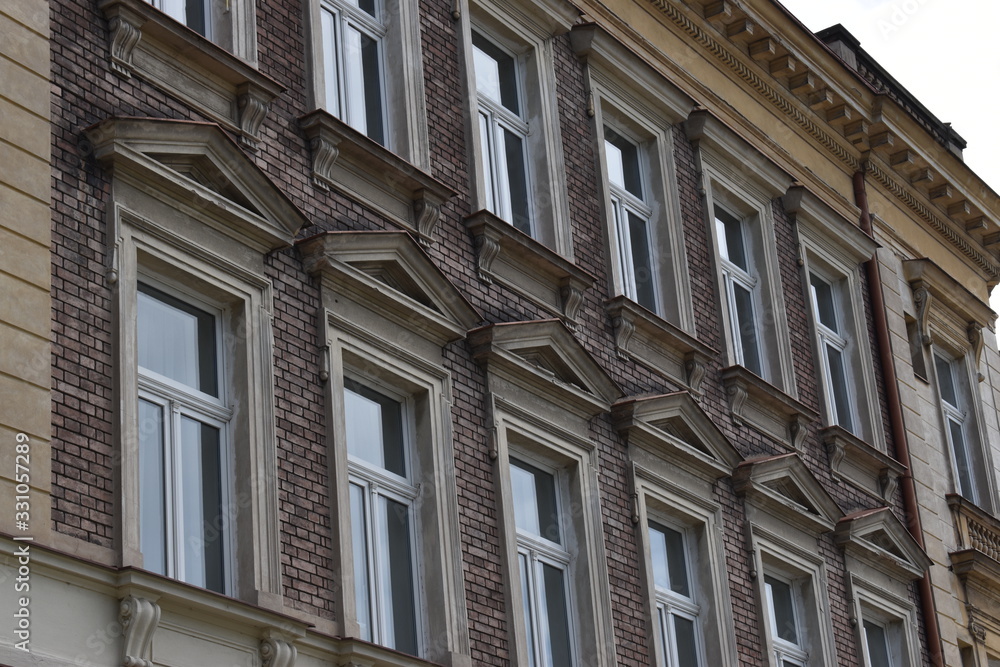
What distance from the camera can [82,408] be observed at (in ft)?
31.8

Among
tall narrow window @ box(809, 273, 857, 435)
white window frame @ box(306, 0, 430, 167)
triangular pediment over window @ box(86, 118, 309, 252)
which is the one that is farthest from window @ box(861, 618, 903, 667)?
triangular pediment over window @ box(86, 118, 309, 252)

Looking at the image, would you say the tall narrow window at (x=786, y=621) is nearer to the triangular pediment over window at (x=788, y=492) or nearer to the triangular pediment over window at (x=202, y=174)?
the triangular pediment over window at (x=788, y=492)

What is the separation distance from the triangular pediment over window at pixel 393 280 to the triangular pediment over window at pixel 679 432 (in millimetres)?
1900

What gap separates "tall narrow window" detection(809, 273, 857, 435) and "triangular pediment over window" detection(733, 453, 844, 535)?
206cm

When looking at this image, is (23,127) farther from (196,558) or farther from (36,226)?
(196,558)

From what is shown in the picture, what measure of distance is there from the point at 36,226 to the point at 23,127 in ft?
1.98

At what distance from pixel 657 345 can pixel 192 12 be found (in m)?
5.30

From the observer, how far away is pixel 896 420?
19703 millimetres

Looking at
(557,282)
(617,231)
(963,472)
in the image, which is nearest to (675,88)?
(617,231)

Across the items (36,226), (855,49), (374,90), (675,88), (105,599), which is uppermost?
(855,49)

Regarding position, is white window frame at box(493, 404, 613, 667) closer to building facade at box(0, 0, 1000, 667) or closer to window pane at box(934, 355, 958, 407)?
building facade at box(0, 0, 1000, 667)

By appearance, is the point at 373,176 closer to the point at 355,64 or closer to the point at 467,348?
the point at 355,64

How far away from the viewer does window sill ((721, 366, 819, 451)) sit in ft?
53.9

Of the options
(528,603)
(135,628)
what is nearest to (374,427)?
(528,603)
